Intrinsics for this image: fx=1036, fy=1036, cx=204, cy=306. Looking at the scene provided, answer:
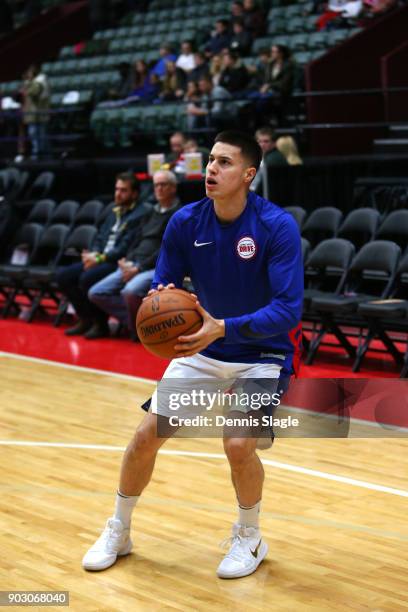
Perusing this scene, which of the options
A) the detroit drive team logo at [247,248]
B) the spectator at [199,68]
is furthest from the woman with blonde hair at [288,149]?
the detroit drive team logo at [247,248]

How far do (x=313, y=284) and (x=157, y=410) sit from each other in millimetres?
5480

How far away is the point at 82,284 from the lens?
9.93 metres

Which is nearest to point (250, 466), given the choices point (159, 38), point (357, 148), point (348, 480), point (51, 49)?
point (348, 480)

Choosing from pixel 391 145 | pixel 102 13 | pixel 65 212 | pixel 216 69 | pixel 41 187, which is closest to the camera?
pixel 391 145

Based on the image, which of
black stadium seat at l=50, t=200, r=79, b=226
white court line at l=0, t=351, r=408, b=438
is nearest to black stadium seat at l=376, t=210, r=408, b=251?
white court line at l=0, t=351, r=408, b=438

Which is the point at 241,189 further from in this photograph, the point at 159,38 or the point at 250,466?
the point at 159,38

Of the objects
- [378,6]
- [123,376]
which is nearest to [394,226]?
[123,376]

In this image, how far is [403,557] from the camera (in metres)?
4.34

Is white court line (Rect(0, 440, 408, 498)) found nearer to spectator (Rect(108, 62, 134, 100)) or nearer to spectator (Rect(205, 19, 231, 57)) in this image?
spectator (Rect(205, 19, 231, 57))

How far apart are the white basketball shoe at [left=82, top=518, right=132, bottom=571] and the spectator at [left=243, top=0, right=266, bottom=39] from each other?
11.8 meters

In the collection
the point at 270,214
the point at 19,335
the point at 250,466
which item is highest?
the point at 270,214

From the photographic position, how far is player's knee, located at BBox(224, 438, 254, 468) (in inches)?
157

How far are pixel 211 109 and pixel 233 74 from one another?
0.65 metres

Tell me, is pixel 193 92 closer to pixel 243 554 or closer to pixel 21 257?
pixel 21 257
